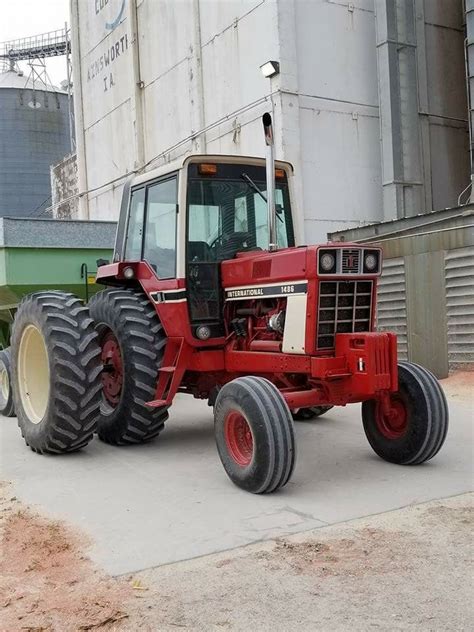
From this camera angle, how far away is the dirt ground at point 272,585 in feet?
9.96

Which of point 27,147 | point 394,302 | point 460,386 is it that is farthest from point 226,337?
point 27,147

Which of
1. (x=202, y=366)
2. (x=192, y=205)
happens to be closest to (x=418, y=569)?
(x=202, y=366)

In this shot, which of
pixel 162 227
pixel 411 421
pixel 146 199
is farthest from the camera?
pixel 146 199

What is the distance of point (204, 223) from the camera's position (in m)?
6.15

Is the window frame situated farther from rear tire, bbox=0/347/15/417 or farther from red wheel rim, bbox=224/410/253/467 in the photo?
rear tire, bbox=0/347/15/417

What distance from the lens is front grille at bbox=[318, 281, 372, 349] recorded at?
525 cm

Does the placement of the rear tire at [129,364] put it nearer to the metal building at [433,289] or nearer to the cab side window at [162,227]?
the cab side window at [162,227]

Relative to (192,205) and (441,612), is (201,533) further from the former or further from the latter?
(192,205)

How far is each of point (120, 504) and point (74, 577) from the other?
1.25 m

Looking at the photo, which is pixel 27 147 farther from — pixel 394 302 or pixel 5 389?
pixel 5 389

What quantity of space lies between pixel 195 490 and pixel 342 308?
5.81 feet

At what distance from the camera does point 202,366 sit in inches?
241

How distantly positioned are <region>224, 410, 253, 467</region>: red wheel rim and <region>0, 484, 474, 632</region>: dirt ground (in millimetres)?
1110

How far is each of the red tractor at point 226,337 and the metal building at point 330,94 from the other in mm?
7648
